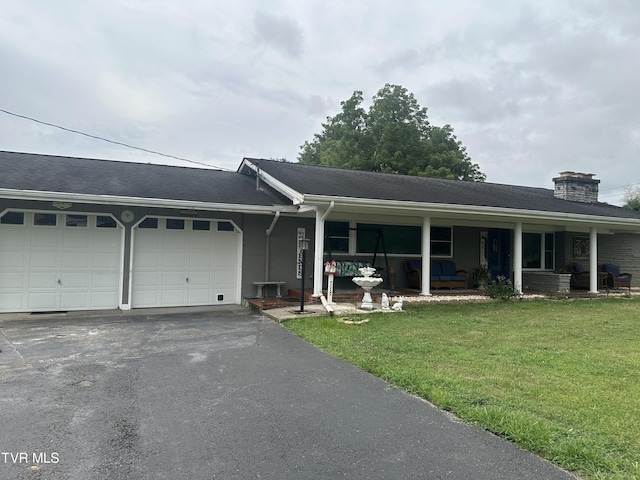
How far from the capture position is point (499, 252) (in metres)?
13.7

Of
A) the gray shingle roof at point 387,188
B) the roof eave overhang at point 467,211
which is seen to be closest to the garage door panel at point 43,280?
the gray shingle roof at point 387,188

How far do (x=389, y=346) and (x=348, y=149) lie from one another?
23.8 m

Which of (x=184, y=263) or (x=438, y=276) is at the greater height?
(x=184, y=263)

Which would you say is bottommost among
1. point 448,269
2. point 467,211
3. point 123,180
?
point 448,269

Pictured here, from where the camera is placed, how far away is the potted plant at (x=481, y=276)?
41.5ft

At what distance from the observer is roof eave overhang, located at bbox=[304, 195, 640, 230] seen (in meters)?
8.91

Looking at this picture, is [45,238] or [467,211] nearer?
[45,238]

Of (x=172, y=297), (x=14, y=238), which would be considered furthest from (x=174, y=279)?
(x=14, y=238)

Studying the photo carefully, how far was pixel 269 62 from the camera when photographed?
16.2 metres

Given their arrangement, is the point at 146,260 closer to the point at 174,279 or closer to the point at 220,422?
the point at 174,279

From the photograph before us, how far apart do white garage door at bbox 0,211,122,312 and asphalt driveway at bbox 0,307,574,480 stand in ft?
10.6

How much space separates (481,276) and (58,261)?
11377 millimetres

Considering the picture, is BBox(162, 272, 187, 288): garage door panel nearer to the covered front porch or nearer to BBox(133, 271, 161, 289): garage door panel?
BBox(133, 271, 161, 289): garage door panel

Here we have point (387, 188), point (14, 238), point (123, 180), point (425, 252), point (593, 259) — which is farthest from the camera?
point (593, 259)
